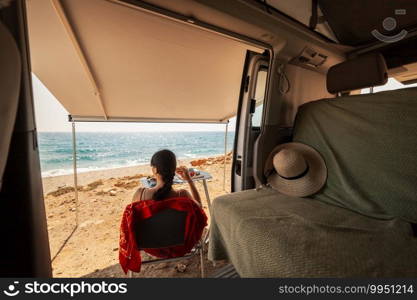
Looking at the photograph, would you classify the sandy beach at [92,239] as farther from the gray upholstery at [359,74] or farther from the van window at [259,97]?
the gray upholstery at [359,74]

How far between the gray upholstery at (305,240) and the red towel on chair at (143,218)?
172 mm

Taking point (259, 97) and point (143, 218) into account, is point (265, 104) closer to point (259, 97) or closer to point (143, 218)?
point (259, 97)

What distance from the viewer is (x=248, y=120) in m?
1.54

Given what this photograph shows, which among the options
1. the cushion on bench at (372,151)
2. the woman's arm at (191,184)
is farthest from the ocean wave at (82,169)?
the cushion on bench at (372,151)

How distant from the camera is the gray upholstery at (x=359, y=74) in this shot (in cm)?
110

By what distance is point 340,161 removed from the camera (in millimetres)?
1262

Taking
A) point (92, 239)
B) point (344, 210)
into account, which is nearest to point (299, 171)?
point (344, 210)

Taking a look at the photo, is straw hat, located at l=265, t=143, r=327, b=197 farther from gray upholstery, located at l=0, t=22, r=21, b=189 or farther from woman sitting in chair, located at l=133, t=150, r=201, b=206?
gray upholstery, located at l=0, t=22, r=21, b=189

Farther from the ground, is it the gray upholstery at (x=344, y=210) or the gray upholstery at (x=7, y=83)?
the gray upholstery at (x=7, y=83)

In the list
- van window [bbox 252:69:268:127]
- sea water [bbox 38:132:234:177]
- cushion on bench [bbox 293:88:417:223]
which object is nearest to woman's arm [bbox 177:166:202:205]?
van window [bbox 252:69:268:127]

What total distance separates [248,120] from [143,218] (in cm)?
122

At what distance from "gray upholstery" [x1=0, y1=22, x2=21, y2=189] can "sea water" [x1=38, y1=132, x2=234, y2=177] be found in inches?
253

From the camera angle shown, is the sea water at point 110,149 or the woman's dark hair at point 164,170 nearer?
the woman's dark hair at point 164,170

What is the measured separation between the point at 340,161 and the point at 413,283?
0.84 meters
